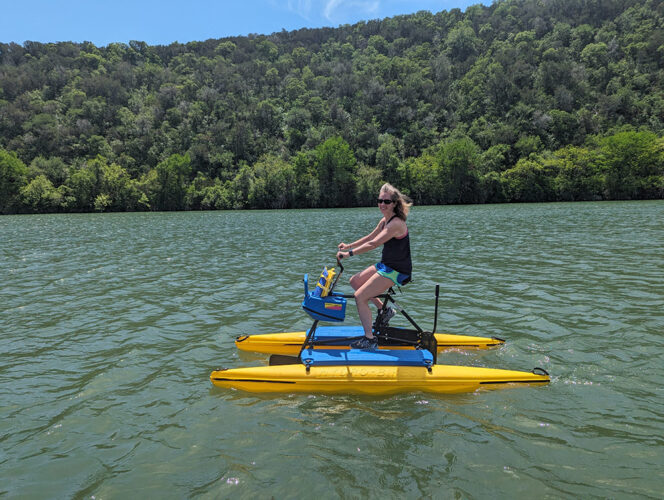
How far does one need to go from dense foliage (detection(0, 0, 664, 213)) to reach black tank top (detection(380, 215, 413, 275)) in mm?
81047

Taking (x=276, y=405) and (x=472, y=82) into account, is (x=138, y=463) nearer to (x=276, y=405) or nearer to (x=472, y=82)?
(x=276, y=405)

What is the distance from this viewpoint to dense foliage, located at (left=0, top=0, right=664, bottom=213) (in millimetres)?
82938

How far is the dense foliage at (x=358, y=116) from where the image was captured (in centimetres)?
8294

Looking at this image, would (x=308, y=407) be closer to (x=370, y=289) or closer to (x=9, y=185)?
(x=370, y=289)

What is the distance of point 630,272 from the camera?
1355 cm

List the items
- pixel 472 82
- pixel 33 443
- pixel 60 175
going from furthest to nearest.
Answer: pixel 472 82, pixel 60 175, pixel 33 443

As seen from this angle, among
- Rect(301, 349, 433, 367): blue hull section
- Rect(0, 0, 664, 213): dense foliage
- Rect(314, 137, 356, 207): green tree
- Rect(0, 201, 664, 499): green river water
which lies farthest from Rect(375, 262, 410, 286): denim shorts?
Rect(314, 137, 356, 207): green tree

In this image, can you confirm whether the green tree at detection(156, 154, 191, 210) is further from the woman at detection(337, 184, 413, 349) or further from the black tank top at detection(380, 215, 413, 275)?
the black tank top at detection(380, 215, 413, 275)

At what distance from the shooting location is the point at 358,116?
124 metres

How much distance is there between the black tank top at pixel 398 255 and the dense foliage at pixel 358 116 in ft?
266

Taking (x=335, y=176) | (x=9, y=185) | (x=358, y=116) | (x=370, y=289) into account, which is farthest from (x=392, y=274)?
(x=358, y=116)

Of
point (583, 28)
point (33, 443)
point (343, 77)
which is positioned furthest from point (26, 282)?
point (583, 28)

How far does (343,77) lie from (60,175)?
9175 centimetres

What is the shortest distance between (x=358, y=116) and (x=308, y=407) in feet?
413
